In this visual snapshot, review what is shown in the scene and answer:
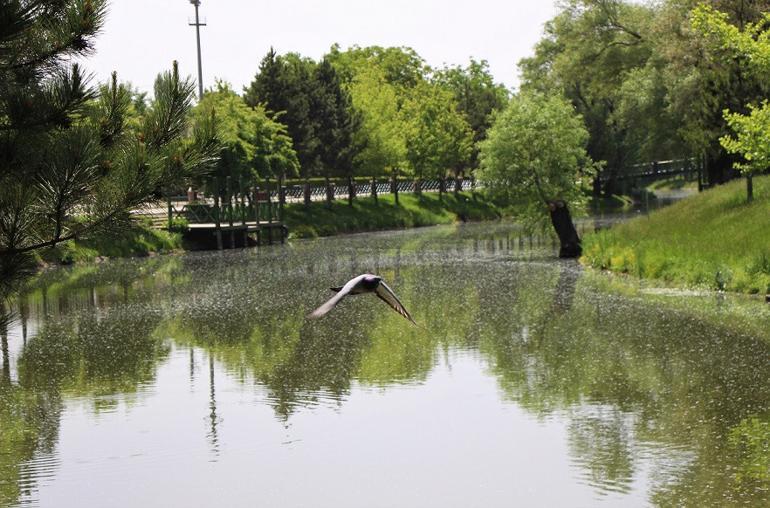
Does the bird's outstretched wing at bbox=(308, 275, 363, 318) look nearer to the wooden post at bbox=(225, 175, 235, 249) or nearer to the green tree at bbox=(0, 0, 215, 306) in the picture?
the green tree at bbox=(0, 0, 215, 306)

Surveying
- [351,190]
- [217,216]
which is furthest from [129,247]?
[351,190]

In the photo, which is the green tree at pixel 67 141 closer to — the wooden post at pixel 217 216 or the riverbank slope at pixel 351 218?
the riverbank slope at pixel 351 218

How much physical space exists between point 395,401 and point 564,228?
29.0 meters

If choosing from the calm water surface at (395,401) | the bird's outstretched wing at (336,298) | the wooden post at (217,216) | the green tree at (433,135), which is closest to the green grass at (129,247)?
the wooden post at (217,216)

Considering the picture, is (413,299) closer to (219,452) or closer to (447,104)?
(219,452)

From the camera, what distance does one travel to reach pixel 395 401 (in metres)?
20.5

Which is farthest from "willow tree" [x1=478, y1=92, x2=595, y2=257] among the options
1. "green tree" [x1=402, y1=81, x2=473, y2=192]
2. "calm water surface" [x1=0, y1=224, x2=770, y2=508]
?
"green tree" [x1=402, y1=81, x2=473, y2=192]

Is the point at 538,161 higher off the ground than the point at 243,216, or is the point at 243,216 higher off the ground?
the point at 538,161

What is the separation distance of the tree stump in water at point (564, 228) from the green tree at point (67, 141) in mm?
34210

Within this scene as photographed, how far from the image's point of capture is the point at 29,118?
13.5 meters

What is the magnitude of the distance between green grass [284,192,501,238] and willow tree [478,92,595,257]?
2464 centimetres

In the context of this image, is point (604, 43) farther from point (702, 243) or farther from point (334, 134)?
point (702, 243)

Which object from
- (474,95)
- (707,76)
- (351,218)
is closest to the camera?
(707,76)

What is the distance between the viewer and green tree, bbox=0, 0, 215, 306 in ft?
40.8
